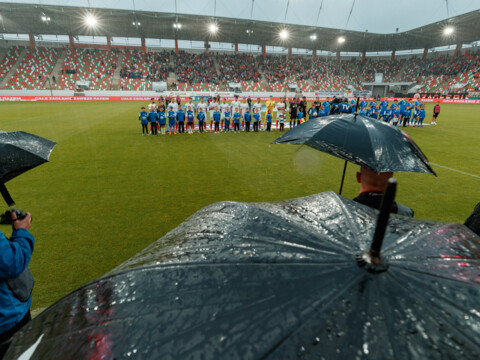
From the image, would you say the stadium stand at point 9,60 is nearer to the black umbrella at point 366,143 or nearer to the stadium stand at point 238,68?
the stadium stand at point 238,68

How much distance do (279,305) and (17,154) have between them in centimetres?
312

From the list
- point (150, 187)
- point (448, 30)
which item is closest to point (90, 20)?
point (150, 187)

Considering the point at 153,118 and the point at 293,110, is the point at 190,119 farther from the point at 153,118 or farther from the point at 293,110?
the point at 293,110

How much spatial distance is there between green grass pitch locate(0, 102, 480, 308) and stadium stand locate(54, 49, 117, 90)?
36.0m

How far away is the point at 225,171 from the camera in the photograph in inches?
313

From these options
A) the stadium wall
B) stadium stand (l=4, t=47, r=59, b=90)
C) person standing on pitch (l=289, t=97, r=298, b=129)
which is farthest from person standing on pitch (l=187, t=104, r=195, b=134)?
stadium stand (l=4, t=47, r=59, b=90)

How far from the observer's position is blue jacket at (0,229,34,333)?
5.42 feet

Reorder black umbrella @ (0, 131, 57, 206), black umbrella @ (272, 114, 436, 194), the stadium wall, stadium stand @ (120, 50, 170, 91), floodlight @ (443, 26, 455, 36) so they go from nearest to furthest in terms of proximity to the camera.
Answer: black umbrella @ (272, 114, 436, 194) < black umbrella @ (0, 131, 57, 206) < the stadium wall < floodlight @ (443, 26, 455, 36) < stadium stand @ (120, 50, 170, 91)

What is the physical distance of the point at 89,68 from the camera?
145ft

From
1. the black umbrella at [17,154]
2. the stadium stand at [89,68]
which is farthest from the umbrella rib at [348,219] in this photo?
the stadium stand at [89,68]

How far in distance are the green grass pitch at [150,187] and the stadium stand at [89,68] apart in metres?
36.0

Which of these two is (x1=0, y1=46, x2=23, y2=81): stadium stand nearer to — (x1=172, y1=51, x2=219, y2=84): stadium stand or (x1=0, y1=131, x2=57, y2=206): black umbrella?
(x1=172, y1=51, x2=219, y2=84): stadium stand

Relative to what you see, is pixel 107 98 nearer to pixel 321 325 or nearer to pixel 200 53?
pixel 200 53

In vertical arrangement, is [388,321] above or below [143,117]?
above
